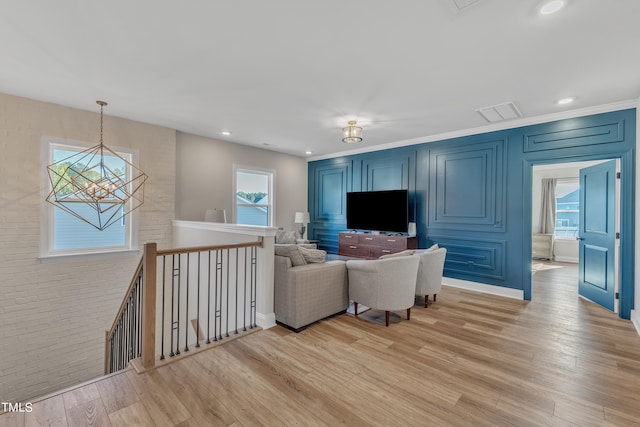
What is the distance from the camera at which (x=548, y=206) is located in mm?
7594

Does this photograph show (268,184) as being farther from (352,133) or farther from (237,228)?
(237,228)

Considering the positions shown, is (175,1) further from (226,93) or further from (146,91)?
(146,91)

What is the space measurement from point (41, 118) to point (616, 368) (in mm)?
6762

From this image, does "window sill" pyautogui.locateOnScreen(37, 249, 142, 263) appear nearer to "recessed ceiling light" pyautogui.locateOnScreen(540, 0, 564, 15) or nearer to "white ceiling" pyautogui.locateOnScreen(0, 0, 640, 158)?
"white ceiling" pyautogui.locateOnScreen(0, 0, 640, 158)

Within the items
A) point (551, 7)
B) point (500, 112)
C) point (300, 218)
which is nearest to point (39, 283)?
point (300, 218)

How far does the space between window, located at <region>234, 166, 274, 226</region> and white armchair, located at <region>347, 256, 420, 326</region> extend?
3.49m

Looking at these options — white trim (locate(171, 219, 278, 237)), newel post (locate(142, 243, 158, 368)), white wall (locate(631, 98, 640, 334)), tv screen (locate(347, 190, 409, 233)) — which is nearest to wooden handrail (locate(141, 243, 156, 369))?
newel post (locate(142, 243, 158, 368))

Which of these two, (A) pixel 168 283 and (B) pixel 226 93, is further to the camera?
(A) pixel 168 283

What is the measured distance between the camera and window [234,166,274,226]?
5.98 metres

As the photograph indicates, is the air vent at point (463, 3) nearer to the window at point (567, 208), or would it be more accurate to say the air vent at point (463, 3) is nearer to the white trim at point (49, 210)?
the white trim at point (49, 210)

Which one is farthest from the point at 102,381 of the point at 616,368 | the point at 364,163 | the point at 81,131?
the point at 364,163

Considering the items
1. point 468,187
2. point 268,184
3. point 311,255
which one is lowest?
point 311,255

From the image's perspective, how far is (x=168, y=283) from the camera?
14.7 feet

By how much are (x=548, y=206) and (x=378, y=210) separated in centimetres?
529
